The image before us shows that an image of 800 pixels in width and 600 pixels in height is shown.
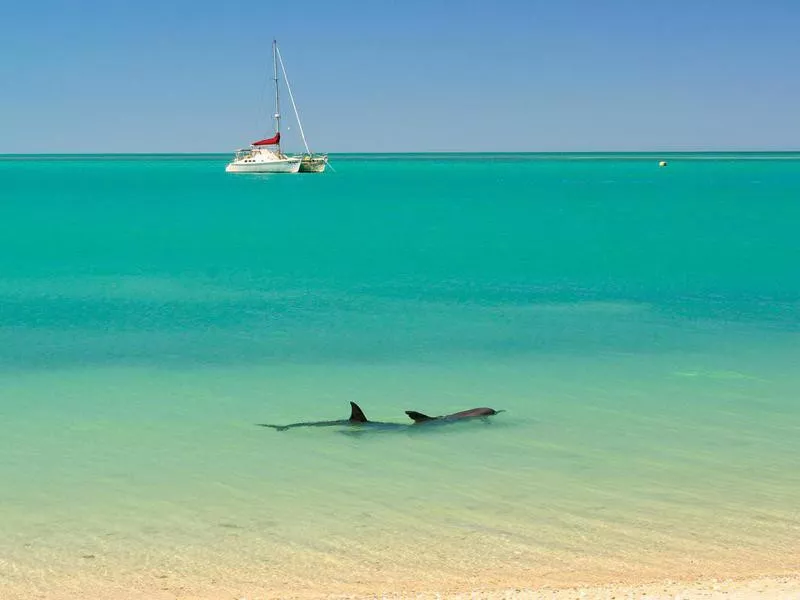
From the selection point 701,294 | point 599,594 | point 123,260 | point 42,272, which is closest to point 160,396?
point 599,594

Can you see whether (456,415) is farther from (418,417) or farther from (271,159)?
(271,159)

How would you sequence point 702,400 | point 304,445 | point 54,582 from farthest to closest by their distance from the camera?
point 702,400, point 304,445, point 54,582

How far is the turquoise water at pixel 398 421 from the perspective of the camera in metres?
9.36

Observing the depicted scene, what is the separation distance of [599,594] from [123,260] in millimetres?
34389

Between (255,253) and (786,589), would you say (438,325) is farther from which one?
(255,253)

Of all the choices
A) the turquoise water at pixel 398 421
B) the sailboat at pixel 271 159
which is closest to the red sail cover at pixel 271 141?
the sailboat at pixel 271 159

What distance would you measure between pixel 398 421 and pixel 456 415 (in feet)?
2.88

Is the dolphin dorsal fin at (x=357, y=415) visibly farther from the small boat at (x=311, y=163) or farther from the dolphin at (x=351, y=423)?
the small boat at (x=311, y=163)

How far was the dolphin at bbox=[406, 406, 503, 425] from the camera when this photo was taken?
→ 1361 centimetres

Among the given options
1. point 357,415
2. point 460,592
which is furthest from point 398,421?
point 460,592

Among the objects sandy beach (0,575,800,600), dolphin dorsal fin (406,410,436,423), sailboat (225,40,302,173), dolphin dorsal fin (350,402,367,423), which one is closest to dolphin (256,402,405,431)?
dolphin dorsal fin (350,402,367,423)

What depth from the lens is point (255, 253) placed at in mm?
42375

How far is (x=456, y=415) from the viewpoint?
14.0m

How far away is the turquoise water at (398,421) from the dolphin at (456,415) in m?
Result: 0.24
